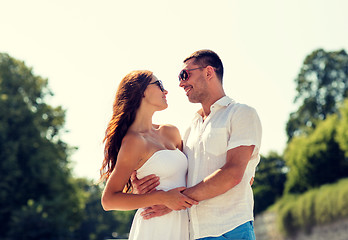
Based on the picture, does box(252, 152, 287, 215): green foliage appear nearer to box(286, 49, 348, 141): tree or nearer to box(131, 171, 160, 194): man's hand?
box(286, 49, 348, 141): tree

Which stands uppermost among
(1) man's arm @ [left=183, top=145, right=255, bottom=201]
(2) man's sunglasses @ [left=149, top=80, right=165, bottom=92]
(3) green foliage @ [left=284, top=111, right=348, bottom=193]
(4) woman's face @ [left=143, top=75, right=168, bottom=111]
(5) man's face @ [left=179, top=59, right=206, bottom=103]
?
(3) green foliage @ [left=284, top=111, right=348, bottom=193]

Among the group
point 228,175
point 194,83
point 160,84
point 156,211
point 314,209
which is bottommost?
point 228,175

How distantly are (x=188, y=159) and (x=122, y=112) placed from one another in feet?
2.48

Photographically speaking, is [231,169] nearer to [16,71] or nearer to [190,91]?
[190,91]

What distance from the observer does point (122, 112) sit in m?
5.09

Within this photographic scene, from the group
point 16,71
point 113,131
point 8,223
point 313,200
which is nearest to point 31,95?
point 16,71

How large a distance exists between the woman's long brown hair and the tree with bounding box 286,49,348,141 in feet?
146

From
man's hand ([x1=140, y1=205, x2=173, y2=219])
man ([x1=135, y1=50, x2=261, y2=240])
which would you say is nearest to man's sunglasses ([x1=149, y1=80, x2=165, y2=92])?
man ([x1=135, y1=50, x2=261, y2=240])

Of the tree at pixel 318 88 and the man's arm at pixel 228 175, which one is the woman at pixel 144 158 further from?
the tree at pixel 318 88

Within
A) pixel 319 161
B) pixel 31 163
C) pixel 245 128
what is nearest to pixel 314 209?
pixel 319 161

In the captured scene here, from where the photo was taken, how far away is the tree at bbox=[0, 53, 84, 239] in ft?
99.7

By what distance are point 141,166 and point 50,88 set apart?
31.4 metres

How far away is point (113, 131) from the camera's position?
16.4 feet

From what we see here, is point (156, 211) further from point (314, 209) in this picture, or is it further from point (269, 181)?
point (269, 181)
